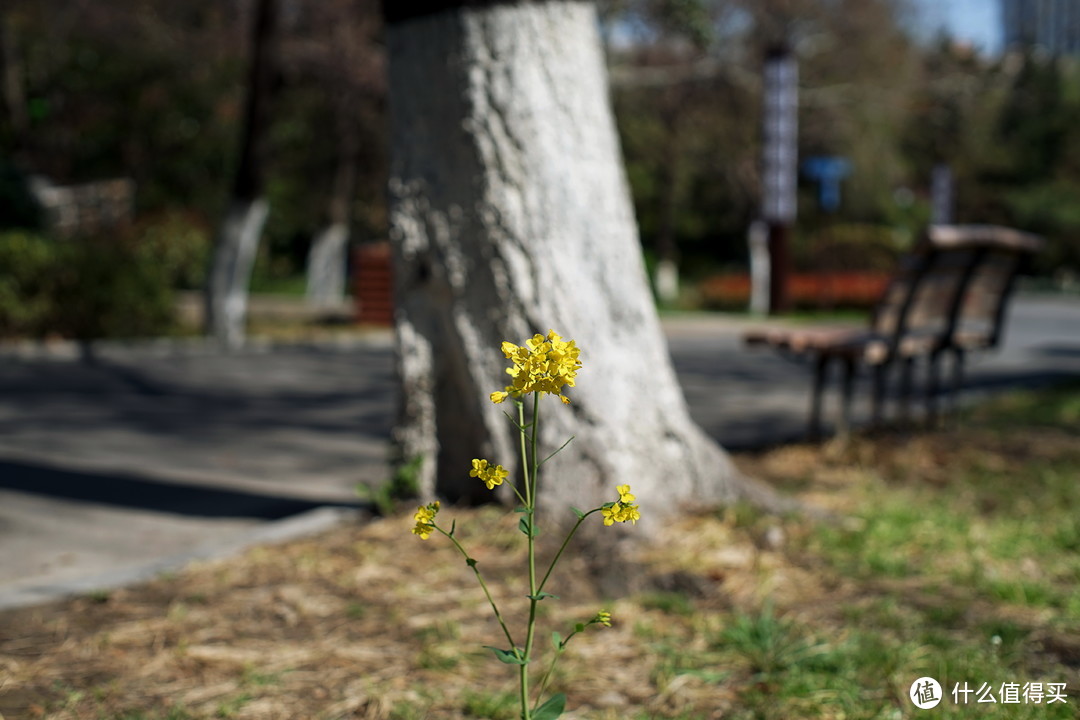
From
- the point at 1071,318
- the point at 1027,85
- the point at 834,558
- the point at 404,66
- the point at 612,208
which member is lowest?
the point at 1071,318

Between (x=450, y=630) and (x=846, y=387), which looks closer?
(x=450, y=630)

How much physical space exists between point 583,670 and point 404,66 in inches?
90.4

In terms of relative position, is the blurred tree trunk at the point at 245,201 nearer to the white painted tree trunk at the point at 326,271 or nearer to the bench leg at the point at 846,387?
the white painted tree trunk at the point at 326,271

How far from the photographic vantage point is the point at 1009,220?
125 feet

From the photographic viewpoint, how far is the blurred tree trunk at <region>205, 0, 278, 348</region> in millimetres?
12922

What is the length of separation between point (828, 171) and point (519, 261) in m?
22.3

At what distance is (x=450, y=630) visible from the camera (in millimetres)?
3209

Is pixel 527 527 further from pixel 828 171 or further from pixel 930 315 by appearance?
pixel 828 171

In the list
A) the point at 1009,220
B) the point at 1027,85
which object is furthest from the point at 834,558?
the point at 1027,85

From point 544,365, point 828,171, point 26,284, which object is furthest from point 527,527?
point 828,171

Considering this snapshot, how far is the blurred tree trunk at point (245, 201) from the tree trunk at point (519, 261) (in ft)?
29.8

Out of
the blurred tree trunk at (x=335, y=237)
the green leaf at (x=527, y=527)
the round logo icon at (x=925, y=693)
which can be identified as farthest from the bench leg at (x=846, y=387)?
the blurred tree trunk at (x=335, y=237)

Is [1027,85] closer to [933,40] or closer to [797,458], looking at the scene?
[933,40]

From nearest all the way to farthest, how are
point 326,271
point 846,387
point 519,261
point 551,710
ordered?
point 551,710 → point 519,261 → point 846,387 → point 326,271
